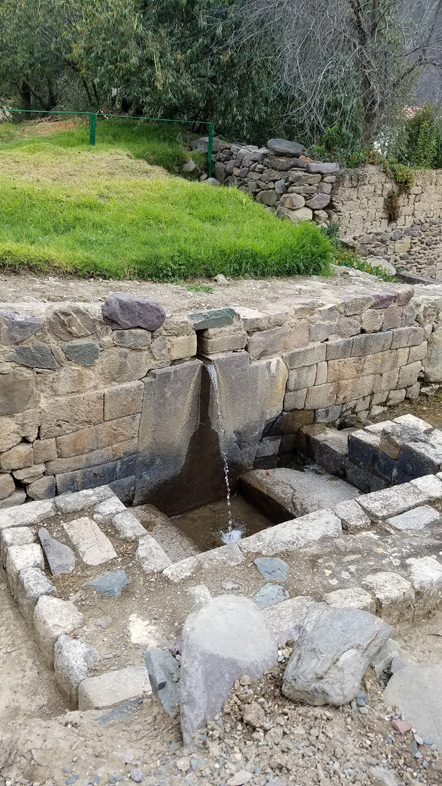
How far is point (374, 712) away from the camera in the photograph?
9.04ft

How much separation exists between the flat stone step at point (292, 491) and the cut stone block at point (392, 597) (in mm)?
1937

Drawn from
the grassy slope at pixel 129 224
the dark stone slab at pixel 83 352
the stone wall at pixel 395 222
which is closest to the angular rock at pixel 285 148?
the stone wall at pixel 395 222

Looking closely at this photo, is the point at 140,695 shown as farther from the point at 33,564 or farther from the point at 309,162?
the point at 309,162

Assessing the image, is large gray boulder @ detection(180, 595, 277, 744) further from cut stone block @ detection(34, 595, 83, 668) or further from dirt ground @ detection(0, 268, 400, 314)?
dirt ground @ detection(0, 268, 400, 314)

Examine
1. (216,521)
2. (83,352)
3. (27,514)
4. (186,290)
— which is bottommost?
(216,521)

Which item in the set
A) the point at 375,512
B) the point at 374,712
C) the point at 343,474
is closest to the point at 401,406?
the point at 343,474

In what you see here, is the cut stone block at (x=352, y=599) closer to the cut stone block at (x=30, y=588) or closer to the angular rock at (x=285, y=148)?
the cut stone block at (x=30, y=588)

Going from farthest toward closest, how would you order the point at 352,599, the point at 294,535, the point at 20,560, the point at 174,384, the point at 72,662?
the point at 174,384 → the point at 294,535 → the point at 20,560 → the point at 352,599 → the point at 72,662

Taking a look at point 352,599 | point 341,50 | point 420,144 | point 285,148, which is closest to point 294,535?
point 352,599

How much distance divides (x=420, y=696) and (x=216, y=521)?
342 cm

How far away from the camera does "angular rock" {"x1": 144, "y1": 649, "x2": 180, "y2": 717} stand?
278 centimetres

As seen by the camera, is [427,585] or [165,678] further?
[427,585]

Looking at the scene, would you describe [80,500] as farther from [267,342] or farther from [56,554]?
[267,342]

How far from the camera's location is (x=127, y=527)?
441cm
